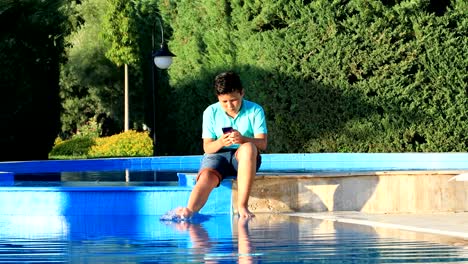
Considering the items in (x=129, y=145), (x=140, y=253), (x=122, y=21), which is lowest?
(x=140, y=253)

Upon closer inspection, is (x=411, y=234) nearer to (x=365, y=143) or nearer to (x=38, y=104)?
(x=365, y=143)

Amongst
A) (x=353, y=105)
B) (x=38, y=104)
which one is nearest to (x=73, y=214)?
(x=353, y=105)

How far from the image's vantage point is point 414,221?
29.6 feet

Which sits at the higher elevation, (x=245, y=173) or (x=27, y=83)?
(x=27, y=83)

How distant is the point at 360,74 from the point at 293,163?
2.20m

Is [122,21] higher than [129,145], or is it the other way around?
[122,21]

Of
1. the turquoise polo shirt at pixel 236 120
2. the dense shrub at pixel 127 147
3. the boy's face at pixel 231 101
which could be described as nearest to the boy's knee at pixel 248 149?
the turquoise polo shirt at pixel 236 120

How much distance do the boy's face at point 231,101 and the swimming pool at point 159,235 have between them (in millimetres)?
762

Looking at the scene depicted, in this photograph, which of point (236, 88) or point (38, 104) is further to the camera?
point (38, 104)

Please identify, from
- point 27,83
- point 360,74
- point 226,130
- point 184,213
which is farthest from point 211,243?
point 27,83

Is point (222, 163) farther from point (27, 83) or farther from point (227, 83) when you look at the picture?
point (27, 83)

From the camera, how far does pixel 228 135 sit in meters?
9.41

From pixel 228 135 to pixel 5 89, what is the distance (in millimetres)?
16046

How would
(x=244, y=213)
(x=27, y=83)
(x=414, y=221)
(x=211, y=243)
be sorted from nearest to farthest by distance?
(x=211, y=243) < (x=414, y=221) < (x=244, y=213) < (x=27, y=83)
